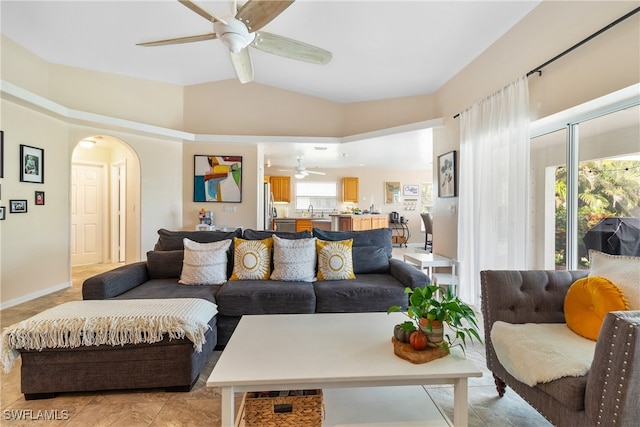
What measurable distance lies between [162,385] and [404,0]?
133 inches

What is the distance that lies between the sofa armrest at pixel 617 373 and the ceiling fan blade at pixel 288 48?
2461mm

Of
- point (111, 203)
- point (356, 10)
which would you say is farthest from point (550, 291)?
point (111, 203)

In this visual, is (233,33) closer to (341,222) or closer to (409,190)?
(341,222)

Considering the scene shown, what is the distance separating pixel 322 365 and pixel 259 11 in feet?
6.80

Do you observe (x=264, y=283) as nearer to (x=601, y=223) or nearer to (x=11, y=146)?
(x=601, y=223)

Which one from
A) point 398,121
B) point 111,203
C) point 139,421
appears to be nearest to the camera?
point 139,421

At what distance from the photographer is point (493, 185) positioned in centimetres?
291

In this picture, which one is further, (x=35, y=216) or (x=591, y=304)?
(x=35, y=216)

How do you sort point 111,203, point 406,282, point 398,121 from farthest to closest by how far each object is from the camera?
point 111,203, point 398,121, point 406,282

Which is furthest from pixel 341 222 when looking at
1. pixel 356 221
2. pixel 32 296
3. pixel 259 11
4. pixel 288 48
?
pixel 259 11

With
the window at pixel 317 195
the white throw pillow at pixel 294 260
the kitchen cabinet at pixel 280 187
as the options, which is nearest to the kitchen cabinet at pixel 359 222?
the window at pixel 317 195

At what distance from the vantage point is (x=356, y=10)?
2.78 metres

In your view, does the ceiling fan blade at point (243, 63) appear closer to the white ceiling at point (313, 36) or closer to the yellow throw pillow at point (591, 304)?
the white ceiling at point (313, 36)

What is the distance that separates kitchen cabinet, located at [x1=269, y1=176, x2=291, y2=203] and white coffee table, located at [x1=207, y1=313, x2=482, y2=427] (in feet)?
24.0
